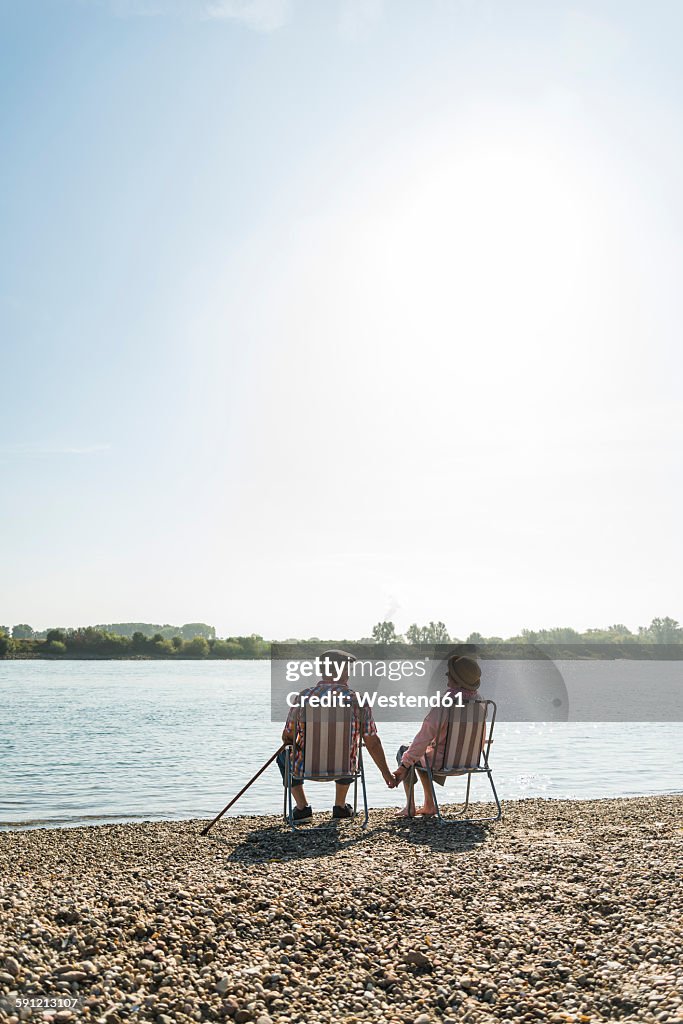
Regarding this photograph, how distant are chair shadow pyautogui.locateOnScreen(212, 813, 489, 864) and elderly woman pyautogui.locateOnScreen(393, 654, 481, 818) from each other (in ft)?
1.53

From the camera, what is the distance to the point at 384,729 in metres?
27.4

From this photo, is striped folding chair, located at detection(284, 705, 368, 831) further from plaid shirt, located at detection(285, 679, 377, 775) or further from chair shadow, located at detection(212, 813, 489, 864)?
chair shadow, located at detection(212, 813, 489, 864)

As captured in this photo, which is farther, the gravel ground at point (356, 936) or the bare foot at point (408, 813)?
the bare foot at point (408, 813)

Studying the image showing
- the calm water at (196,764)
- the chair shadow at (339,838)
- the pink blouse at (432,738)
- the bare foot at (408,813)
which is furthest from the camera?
the calm water at (196,764)

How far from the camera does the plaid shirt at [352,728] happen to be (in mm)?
8352

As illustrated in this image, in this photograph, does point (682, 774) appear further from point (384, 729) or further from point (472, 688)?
point (384, 729)

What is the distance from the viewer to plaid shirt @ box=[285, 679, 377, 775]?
8.35m

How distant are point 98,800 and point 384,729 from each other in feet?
52.3

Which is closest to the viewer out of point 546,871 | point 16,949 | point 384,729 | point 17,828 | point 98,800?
point 16,949

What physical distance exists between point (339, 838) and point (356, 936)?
131 inches

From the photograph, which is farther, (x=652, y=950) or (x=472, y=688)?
(x=472, y=688)

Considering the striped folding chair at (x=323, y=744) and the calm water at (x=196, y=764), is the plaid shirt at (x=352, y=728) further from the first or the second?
the calm water at (x=196, y=764)

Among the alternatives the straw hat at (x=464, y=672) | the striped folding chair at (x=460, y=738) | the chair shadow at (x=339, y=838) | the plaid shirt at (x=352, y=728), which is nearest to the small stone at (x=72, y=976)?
the chair shadow at (x=339, y=838)

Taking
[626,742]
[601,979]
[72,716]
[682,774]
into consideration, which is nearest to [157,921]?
[601,979]
